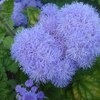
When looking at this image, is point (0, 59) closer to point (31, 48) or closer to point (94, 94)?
point (31, 48)

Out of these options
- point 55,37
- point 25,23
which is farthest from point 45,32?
point 25,23

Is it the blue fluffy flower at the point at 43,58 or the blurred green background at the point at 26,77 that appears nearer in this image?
the blue fluffy flower at the point at 43,58

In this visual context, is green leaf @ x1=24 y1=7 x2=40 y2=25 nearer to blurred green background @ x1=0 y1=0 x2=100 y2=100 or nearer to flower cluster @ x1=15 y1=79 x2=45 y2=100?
blurred green background @ x1=0 y1=0 x2=100 y2=100

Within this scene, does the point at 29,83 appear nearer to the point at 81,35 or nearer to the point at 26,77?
the point at 26,77

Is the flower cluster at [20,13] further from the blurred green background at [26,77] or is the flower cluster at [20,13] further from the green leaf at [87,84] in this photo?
the green leaf at [87,84]

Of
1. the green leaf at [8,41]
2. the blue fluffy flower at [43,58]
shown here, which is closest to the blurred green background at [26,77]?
the green leaf at [8,41]

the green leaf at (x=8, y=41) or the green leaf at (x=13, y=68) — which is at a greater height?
the green leaf at (x=8, y=41)

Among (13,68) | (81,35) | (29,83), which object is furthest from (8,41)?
(81,35)

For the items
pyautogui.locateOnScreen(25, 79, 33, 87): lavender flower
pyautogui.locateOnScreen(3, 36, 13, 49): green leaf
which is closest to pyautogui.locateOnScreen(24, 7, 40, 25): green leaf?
pyautogui.locateOnScreen(3, 36, 13, 49): green leaf
